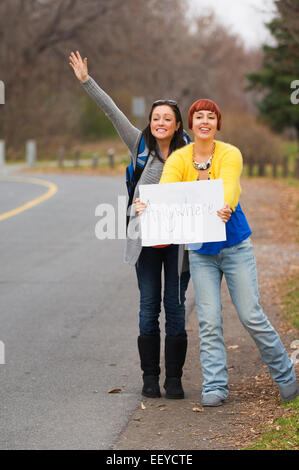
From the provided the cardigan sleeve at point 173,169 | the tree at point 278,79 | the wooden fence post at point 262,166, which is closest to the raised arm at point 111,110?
the cardigan sleeve at point 173,169

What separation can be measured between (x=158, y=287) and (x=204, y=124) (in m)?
1.13

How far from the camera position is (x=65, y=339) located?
750 centimetres

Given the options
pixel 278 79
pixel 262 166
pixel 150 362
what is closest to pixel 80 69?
pixel 150 362

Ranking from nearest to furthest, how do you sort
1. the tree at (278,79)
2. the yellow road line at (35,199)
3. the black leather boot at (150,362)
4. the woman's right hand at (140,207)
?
the woman's right hand at (140,207) → the black leather boot at (150,362) → the yellow road line at (35,199) → the tree at (278,79)

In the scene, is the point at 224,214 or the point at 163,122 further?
the point at 163,122

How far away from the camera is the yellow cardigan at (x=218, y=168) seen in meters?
5.15

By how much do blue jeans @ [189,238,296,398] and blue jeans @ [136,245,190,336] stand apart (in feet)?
0.82

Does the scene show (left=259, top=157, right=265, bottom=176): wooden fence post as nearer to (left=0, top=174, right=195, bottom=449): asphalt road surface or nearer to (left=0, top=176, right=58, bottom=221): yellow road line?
(left=0, top=176, right=58, bottom=221): yellow road line

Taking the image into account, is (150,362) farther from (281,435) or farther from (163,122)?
(163,122)

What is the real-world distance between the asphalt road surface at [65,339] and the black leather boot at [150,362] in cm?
11

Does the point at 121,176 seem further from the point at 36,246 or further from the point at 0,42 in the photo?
the point at 36,246

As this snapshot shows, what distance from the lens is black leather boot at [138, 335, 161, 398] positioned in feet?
18.8

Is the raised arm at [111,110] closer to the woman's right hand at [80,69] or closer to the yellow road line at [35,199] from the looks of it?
the woman's right hand at [80,69]
